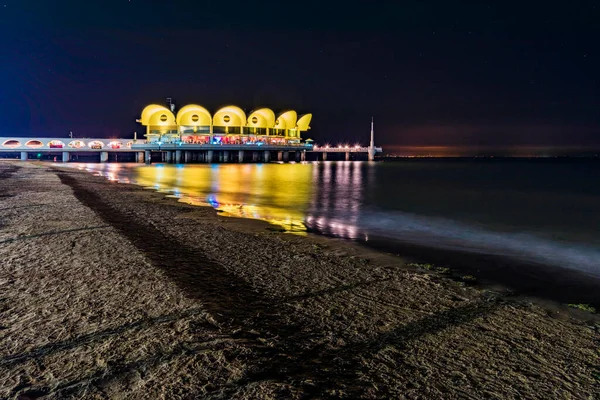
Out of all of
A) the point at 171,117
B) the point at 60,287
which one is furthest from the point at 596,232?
the point at 171,117

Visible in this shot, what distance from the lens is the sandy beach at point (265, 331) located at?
3.30 meters

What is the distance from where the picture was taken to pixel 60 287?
538 cm

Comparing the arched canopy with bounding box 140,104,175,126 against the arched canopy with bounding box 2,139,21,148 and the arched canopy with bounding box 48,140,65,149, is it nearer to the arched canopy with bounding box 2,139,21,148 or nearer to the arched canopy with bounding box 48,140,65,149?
the arched canopy with bounding box 48,140,65,149

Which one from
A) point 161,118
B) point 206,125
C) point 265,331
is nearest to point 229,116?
point 206,125

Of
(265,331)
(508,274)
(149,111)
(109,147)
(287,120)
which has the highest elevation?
(287,120)

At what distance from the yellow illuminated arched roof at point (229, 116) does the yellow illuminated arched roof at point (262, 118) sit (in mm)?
3794

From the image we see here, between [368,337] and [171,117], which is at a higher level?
[171,117]

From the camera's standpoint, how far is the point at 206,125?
86.6 meters

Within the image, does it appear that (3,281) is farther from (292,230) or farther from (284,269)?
(292,230)

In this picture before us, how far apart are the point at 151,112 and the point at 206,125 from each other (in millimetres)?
10817

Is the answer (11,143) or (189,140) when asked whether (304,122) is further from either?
(11,143)

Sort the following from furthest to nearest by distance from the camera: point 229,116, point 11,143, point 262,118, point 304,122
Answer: point 304,122, point 262,118, point 229,116, point 11,143

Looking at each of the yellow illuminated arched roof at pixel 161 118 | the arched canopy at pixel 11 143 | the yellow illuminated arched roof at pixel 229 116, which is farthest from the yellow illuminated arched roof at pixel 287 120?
the arched canopy at pixel 11 143

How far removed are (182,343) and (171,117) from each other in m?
86.6
